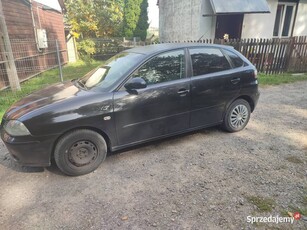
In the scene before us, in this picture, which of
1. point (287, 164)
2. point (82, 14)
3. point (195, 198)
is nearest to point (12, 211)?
point (195, 198)

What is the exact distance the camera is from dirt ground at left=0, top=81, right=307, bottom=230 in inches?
98.0

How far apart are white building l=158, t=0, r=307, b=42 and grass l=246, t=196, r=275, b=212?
9323 mm

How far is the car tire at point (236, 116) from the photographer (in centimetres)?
435

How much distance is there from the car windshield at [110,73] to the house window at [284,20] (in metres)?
12.1

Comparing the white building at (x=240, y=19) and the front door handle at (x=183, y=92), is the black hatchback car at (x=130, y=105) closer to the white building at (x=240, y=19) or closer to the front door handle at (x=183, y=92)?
the front door handle at (x=183, y=92)

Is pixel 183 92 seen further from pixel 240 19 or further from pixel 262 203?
pixel 240 19

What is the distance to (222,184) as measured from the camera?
3029mm

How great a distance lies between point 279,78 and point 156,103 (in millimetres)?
7724

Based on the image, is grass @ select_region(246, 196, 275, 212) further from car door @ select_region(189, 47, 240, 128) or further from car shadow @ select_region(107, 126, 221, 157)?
car shadow @ select_region(107, 126, 221, 157)

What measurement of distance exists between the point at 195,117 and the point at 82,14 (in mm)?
16671

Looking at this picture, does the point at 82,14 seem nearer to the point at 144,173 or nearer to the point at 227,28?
the point at 227,28

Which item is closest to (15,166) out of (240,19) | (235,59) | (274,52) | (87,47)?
(235,59)

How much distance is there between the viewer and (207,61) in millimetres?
4039

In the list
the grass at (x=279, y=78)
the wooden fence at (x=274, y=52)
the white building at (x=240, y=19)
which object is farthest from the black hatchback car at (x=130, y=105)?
the white building at (x=240, y=19)
